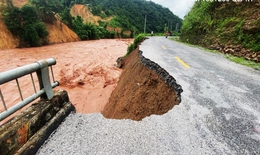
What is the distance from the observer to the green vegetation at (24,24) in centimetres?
1816

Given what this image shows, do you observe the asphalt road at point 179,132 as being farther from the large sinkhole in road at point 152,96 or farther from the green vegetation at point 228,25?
the green vegetation at point 228,25

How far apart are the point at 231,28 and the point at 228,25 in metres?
0.67

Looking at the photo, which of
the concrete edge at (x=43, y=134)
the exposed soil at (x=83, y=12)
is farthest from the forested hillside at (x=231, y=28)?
the exposed soil at (x=83, y=12)

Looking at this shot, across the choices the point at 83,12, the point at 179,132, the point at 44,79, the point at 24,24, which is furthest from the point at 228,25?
the point at 83,12

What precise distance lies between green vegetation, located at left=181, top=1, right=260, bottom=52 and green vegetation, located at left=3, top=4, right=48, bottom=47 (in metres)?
19.7

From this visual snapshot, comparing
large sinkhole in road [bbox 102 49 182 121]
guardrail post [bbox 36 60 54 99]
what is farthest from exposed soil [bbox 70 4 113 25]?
guardrail post [bbox 36 60 54 99]

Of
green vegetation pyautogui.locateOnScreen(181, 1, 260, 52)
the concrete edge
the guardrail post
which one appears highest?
green vegetation pyautogui.locateOnScreen(181, 1, 260, 52)

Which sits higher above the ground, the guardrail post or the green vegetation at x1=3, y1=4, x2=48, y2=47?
the green vegetation at x1=3, y1=4, x2=48, y2=47

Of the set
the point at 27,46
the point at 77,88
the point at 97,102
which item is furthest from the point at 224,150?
the point at 27,46

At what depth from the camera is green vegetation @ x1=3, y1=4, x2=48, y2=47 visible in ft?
59.6

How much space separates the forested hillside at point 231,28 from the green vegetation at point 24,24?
19.7m

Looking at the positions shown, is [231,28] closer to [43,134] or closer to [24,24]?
[43,134]

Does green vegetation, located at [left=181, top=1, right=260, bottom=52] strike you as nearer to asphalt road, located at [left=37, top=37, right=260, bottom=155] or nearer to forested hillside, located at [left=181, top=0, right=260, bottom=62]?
forested hillside, located at [left=181, top=0, right=260, bottom=62]

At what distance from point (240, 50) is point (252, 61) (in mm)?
1367
